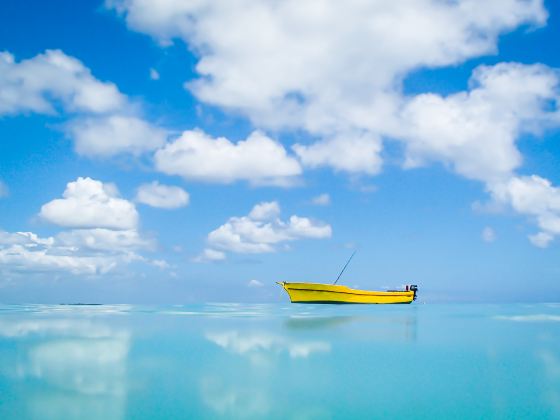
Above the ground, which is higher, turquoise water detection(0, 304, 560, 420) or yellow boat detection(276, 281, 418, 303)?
yellow boat detection(276, 281, 418, 303)

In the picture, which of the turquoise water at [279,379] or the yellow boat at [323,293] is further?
the yellow boat at [323,293]

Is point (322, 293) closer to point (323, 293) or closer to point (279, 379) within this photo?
point (323, 293)

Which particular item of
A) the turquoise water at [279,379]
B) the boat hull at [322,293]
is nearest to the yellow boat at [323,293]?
the boat hull at [322,293]

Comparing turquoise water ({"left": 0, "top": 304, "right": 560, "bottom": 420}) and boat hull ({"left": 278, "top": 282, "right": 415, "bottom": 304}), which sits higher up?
boat hull ({"left": 278, "top": 282, "right": 415, "bottom": 304})

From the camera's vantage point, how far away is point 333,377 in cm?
1528

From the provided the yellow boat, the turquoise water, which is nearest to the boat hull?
the yellow boat

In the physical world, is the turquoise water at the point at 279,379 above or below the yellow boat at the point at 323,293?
below

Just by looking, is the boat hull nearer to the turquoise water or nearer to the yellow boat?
the yellow boat

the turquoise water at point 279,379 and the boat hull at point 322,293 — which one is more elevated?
the boat hull at point 322,293

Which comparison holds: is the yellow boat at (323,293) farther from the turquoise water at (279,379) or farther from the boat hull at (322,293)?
the turquoise water at (279,379)

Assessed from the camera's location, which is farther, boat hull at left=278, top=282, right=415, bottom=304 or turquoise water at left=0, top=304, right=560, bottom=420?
boat hull at left=278, top=282, right=415, bottom=304

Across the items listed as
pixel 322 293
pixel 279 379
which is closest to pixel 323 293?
pixel 322 293

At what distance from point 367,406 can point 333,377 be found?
357 centimetres

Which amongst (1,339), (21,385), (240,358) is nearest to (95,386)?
(21,385)
